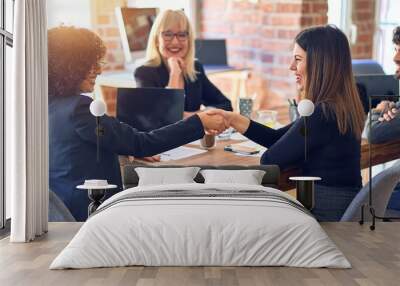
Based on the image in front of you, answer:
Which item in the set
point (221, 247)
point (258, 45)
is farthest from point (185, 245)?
point (258, 45)

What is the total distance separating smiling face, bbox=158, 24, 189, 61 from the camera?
274 inches

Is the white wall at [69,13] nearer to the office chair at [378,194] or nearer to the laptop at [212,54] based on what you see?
the laptop at [212,54]

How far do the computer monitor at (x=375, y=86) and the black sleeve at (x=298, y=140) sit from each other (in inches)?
15.0

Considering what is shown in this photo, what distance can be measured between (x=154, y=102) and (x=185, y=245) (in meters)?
2.22

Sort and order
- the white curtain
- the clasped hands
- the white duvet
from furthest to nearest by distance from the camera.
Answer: the clasped hands → the white curtain → the white duvet

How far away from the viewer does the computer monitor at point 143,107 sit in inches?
275

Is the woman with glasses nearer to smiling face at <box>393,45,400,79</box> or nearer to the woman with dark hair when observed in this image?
the woman with dark hair

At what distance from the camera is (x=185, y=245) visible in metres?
5.06

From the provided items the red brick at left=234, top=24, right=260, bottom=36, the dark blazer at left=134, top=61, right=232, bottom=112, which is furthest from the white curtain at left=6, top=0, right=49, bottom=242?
the red brick at left=234, top=24, right=260, bottom=36

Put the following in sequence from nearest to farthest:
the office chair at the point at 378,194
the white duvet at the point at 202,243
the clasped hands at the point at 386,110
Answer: the white duvet at the point at 202,243
the office chair at the point at 378,194
the clasped hands at the point at 386,110

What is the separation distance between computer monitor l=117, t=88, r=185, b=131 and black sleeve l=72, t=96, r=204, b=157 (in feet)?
0.19

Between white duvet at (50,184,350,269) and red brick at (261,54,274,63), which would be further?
red brick at (261,54,274,63)

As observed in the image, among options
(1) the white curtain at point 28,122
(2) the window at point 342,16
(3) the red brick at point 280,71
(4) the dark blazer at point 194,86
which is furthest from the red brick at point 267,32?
(1) the white curtain at point 28,122

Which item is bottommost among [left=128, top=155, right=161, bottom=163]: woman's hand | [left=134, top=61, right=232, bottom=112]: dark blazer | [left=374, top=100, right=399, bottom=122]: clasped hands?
[left=128, top=155, right=161, bottom=163]: woman's hand
